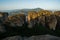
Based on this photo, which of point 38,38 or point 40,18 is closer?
point 38,38

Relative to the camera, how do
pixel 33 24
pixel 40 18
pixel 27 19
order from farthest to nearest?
pixel 27 19 → pixel 40 18 → pixel 33 24

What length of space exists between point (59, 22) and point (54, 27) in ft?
3.53

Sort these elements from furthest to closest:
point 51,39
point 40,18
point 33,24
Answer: point 40,18, point 33,24, point 51,39

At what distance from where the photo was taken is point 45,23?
1631 centimetres

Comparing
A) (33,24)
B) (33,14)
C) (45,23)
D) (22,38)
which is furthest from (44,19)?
(22,38)

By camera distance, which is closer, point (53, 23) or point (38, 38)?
point (38, 38)

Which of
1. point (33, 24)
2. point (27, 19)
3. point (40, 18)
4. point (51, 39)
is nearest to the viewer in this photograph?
point (51, 39)

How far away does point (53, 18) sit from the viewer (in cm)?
1566

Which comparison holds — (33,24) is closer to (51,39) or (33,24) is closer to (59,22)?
(59,22)

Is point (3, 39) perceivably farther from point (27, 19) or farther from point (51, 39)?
point (27, 19)

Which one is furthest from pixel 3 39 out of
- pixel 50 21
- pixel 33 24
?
pixel 50 21

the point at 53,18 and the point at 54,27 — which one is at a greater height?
the point at 53,18

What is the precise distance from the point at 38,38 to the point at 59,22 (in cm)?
1011

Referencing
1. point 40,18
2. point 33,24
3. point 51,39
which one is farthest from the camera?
point 40,18
